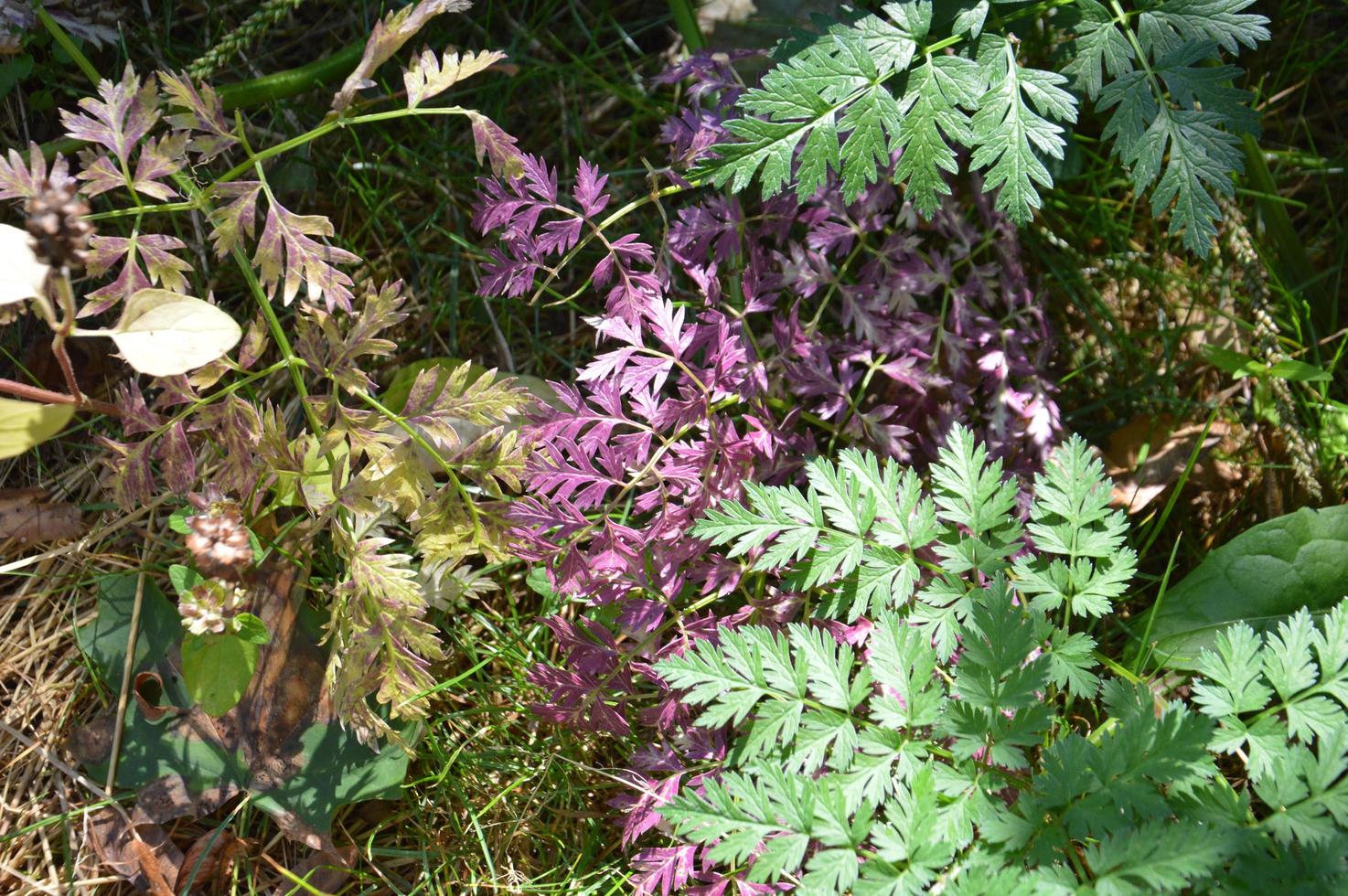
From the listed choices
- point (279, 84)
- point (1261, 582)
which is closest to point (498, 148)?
point (279, 84)

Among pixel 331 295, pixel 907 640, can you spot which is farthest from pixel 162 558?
pixel 907 640

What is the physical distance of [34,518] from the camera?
220cm

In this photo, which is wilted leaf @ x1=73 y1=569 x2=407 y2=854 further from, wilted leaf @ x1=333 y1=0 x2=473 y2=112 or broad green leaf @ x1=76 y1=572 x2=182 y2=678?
wilted leaf @ x1=333 y1=0 x2=473 y2=112

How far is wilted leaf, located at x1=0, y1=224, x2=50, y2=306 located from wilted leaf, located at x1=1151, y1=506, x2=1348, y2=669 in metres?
2.03

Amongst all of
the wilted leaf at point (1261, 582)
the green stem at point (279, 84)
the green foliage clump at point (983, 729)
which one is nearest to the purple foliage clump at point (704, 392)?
the green foliage clump at point (983, 729)

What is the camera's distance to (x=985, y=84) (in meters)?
1.82

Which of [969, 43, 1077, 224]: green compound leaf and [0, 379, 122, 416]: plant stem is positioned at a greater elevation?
[969, 43, 1077, 224]: green compound leaf

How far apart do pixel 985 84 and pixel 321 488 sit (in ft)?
4.63

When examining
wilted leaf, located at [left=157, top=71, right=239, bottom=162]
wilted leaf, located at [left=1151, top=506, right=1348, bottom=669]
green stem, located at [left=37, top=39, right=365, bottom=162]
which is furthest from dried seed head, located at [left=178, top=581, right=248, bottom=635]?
wilted leaf, located at [left=1151, top=506, right=1348, bottom=669]

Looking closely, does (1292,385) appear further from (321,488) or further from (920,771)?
(321,488)

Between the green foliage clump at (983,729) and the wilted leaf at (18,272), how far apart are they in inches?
42.2

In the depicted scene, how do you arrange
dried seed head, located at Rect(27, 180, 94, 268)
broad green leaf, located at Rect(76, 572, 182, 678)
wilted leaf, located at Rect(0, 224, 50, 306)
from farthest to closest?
broad green leaf, located at Rect(76, 572, 182, 678), wilted leaf, located at Rect(0, 224, 50, 306), dried seed head, located at Rect(27, 180, 94, 268)

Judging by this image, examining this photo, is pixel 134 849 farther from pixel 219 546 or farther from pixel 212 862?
pixel 219 546

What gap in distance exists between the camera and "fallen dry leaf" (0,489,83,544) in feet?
7.20
